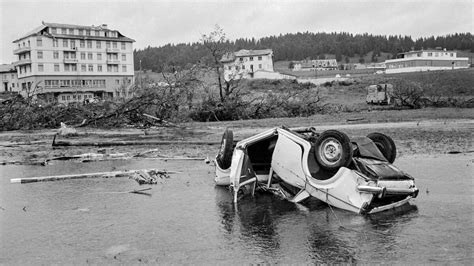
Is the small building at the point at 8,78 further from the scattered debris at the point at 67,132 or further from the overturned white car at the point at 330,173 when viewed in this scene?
the overturned white car at the point at 330,173

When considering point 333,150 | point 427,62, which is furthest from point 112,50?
point 333,150

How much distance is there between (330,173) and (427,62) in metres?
105

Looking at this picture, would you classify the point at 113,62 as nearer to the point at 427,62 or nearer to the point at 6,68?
the point at 6,68

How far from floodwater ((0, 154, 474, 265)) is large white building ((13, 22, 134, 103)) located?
72.7 m

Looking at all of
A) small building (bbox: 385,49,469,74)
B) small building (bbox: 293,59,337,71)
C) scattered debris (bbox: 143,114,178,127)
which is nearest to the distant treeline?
small building (bbox: 293,59,337,71)

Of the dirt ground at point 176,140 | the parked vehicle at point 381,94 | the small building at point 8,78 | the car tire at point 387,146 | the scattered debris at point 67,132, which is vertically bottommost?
the dirt ground at point 176,140

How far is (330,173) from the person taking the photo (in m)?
8.26

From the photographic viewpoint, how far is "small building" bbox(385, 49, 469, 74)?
341 ft

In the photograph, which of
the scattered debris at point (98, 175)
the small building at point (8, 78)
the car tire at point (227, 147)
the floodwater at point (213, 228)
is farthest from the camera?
the small building at point (8, 78)

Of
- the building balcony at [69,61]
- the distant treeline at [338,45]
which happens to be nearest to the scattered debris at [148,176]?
the building balcony at [69,61]

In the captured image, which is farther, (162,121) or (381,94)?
(381,94)

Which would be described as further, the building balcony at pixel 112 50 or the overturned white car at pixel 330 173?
the building balcony at pixel 112 50

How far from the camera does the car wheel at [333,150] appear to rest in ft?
26.3

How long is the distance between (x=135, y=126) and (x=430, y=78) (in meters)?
55.5
